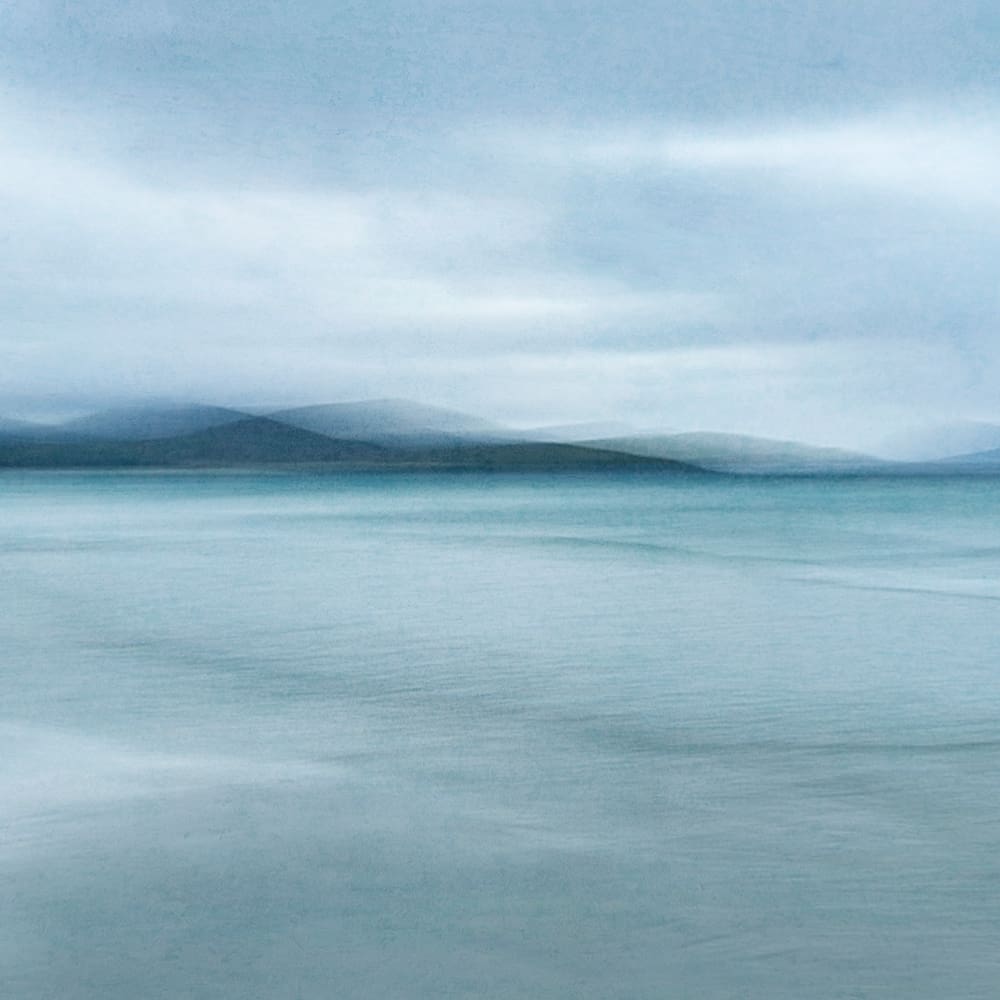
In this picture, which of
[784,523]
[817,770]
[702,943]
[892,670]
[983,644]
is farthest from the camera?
[784,523]

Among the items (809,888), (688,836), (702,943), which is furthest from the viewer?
(688,836)

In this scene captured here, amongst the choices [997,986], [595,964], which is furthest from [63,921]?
[997,986]

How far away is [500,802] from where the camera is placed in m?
5.13

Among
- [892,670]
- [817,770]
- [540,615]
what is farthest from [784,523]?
[817,770]

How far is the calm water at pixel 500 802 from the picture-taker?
344cm

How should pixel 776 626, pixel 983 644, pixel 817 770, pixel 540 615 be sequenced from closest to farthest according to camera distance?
pixel 817 770
pixel 983 644
pixel 776 626
pixel 540 615

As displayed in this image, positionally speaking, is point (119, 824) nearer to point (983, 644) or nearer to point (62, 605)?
point (983, 644)

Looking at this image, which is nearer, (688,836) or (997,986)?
(997,986)

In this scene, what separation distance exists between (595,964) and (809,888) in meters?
0.88

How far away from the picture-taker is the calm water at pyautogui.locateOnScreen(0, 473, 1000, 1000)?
3.44 meters

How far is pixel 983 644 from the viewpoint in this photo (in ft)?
34.1

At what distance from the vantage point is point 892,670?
30.0ft

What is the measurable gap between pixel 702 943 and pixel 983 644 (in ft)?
24.8

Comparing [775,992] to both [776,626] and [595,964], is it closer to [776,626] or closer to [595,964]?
[595,964]
